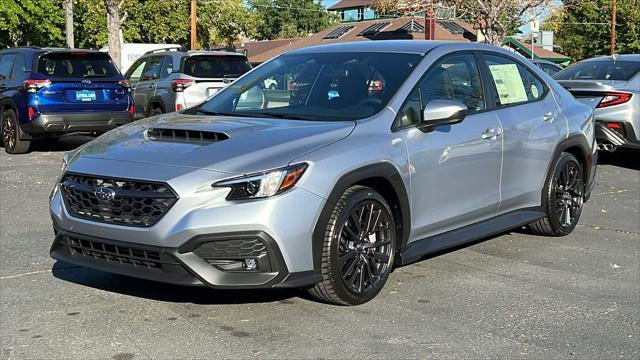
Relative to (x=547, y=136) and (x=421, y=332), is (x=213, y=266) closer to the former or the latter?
(x=421, y=332)

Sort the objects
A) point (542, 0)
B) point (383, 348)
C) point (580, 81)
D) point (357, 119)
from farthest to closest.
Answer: point (542, 0)
point (580, 81)
point (357, 119)
point (383, 348)

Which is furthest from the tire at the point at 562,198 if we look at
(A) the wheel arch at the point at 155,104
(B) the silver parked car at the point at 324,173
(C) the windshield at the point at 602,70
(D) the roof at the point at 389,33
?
(D) the roof at the point at 389,33

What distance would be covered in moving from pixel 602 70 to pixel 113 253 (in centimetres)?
945

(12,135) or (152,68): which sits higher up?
(152,68)

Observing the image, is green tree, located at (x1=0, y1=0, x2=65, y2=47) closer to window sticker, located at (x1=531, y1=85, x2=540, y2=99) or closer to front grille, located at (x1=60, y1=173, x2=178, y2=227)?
window sticker, located at (x1=531, y1=85, x2=540, y2=99)

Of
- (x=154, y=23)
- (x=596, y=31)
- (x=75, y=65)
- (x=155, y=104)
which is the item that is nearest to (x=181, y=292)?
(x=75, y=65)

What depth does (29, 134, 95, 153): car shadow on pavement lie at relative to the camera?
14.0 meters

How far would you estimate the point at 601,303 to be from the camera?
5.19 metres

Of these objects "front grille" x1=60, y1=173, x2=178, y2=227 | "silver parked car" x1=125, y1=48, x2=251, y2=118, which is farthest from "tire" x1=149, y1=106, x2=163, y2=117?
"front grille" x1=60, y1=173, x2=178, y2=227

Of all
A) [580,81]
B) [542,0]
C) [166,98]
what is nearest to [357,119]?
[580,81]

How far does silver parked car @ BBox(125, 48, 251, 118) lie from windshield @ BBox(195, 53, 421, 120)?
7887 mm

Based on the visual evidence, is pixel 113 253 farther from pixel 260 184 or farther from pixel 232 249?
pixel 260 184

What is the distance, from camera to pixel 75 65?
508 inches

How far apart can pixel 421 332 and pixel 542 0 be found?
82.1 ft
